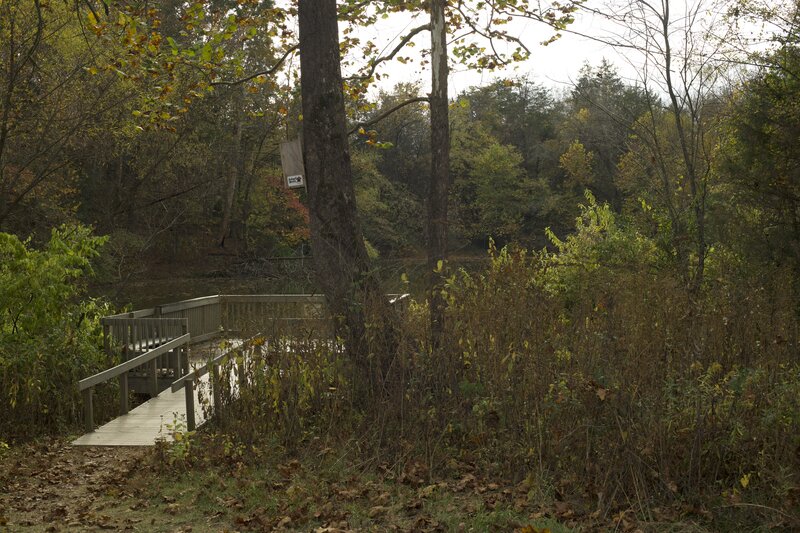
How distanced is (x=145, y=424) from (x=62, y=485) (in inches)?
84.2

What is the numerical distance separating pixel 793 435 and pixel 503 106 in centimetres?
4945

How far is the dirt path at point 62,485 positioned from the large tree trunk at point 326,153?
2.67m

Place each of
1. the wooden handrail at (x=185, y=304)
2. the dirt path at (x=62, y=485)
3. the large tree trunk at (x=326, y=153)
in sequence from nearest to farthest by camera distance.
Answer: the dirt path at (x=62, y=485) → the large tree trunk at (x=326, y=153) → the wooden handrail at (x=185, y=304)

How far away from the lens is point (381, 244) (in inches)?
1622

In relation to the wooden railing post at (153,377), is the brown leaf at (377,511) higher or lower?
lower

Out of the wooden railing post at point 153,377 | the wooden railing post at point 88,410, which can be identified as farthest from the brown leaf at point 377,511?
the wooden railing post at point 153,377

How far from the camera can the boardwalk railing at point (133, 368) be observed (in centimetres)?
940

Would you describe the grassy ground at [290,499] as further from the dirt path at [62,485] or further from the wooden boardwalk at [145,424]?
the wooden boardwalk at [145,424]

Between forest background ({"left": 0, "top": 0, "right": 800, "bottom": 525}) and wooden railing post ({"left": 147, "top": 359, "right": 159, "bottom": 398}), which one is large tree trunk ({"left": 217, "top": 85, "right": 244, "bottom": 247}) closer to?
forest background ({"left": 0, "top": 0, "right": 800, "bottom": 525})

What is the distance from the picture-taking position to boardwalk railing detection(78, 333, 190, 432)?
30.9 ft

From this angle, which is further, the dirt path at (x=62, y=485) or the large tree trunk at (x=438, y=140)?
the large tree trunk at (x=438, y=140)

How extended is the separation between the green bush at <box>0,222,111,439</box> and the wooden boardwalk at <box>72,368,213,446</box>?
0.75 meters

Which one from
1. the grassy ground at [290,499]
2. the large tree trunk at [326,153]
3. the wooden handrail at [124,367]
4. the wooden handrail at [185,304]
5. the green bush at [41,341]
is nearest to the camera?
the grassy ground at [290,499]

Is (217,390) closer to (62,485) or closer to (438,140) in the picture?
(62,485)
